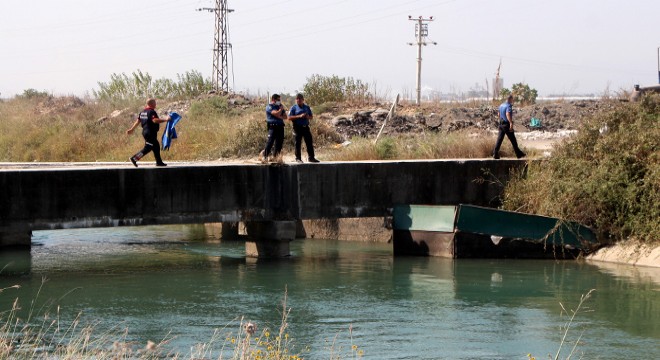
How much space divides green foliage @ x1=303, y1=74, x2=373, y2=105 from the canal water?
17125 mm

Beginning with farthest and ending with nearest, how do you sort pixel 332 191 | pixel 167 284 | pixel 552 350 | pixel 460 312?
pixel 332 191 → pixel 167 284 → pixel 460 312 → pixel 552 350

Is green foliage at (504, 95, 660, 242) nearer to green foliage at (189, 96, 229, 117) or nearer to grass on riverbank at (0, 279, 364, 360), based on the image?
grass on riverbank at (0, 279, 364, 360)

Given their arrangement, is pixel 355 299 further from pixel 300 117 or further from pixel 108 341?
pixel 300 117

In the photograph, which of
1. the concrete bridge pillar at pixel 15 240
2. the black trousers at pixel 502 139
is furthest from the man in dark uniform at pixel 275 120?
the concrete bridge pillar at pixel 15 240

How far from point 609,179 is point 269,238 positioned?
287 inches

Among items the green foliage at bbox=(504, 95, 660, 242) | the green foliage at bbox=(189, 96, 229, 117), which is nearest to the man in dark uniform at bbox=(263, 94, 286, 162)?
the green foliage at bbox=(504, 95, 660, 242)

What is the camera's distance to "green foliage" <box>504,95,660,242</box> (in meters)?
21.3

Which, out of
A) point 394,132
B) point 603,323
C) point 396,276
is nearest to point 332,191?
point 396,276

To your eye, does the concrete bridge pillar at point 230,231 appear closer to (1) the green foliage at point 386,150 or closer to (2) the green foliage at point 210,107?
(1) the green foliage at point 386,150

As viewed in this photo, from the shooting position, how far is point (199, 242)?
25.5 meters

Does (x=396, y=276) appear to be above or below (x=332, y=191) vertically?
below

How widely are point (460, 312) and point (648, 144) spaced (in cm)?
757

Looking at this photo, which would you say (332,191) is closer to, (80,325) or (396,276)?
(396,276)

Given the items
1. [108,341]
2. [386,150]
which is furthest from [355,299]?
[386,150]
